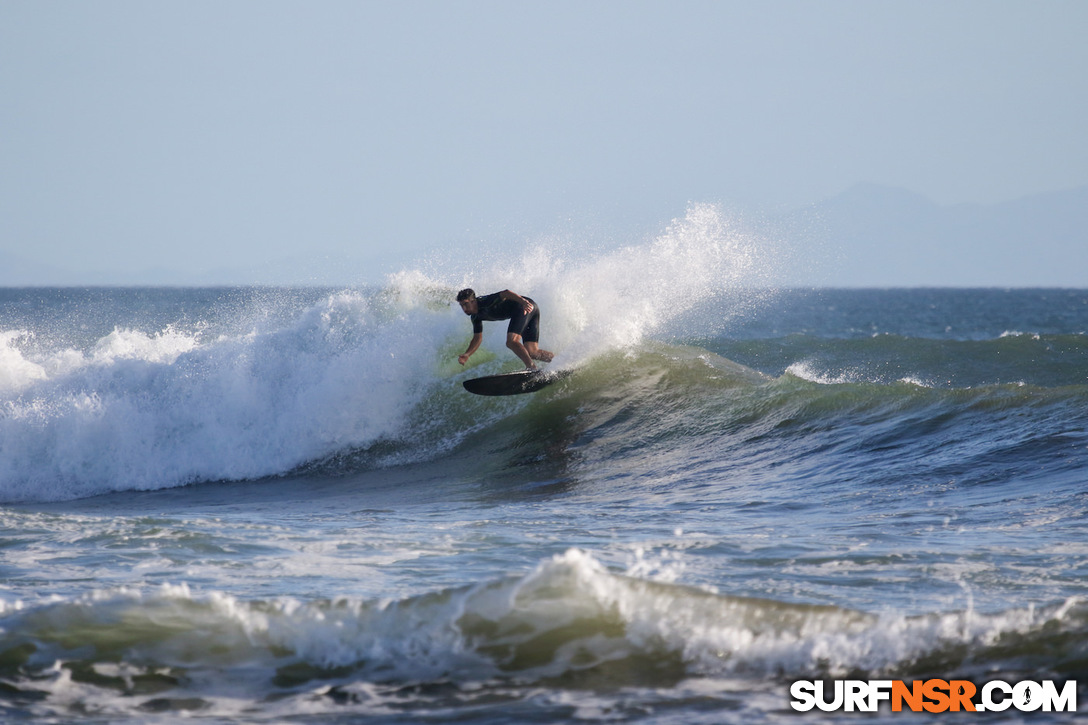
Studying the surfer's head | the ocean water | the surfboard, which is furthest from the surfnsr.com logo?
the surfboard

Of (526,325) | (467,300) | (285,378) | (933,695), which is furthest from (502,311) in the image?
(933,695)

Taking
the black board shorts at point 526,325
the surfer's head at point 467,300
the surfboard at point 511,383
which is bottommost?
the surfboard at point 511,383

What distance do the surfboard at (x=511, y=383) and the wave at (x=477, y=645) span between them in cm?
683

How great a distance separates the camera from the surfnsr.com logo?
12.3 feet

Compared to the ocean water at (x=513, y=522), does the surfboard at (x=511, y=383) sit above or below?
above

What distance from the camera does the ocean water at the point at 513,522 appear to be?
4.12m

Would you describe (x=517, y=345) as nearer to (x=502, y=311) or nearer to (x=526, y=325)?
(x=526, y=325)

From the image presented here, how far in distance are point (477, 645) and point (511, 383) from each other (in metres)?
7.59

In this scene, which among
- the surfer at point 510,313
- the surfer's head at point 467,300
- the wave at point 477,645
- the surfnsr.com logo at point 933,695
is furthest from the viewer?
the surfer at point 510,313

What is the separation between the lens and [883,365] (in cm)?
1969

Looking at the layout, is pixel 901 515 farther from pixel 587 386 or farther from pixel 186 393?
pixel 186 393

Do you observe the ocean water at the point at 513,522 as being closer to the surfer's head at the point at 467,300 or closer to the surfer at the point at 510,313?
the surfer at the point at 510,313


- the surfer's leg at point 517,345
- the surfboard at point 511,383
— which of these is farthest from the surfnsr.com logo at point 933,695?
the surfer's leg at point 517,345

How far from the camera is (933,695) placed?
386 cm
